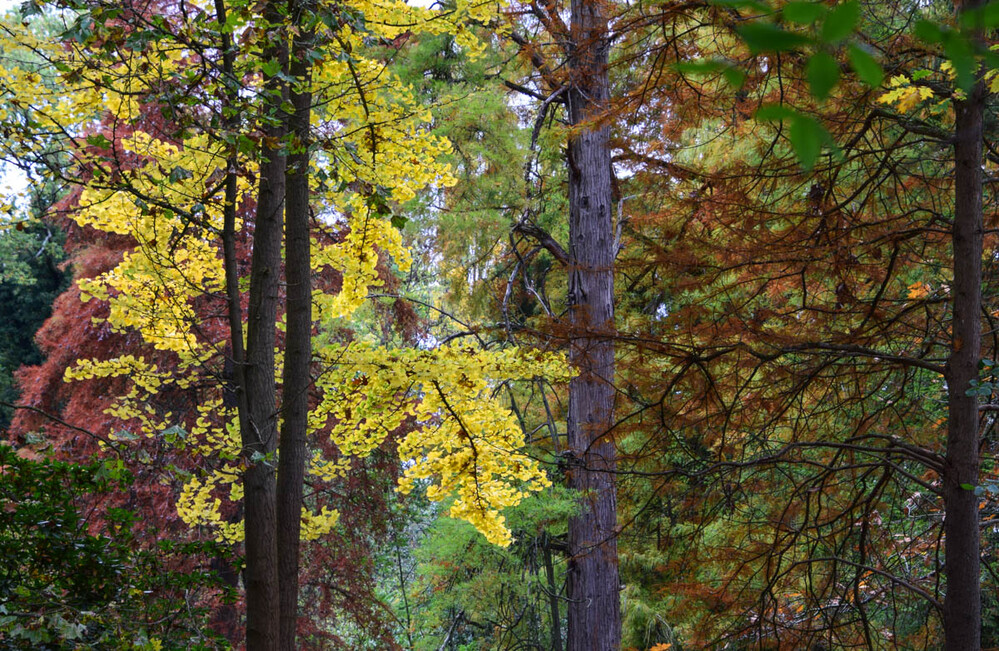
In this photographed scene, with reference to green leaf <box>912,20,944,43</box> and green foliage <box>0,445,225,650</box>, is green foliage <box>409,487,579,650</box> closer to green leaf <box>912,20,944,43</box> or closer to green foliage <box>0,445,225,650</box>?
green foliage <box>0,445,225,650</box>

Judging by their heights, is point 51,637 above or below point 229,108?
below

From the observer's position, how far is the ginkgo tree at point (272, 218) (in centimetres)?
345

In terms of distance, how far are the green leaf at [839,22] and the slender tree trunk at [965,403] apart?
3.28 metres

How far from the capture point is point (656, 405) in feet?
13.2

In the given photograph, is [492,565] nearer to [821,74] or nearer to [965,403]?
[965,403]

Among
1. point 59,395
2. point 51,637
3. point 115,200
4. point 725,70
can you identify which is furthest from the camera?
point 59,395

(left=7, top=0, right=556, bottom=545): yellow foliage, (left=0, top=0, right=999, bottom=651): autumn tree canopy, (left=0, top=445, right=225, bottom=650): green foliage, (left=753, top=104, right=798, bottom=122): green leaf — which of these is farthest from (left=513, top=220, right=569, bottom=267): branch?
(left=753, top=104, right=798, bottom=122): green leaf

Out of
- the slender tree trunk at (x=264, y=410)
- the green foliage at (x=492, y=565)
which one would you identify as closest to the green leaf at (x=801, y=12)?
the slender tree trunk at (x=264, y=410)

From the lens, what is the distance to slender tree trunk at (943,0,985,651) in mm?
3426

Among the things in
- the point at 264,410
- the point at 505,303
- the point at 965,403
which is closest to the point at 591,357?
the point at 505,303

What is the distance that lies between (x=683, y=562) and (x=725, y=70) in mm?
3657

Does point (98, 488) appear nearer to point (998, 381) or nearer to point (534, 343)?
point (534, 343)

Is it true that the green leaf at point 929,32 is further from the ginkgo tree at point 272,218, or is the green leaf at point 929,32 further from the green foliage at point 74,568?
the green foliage at point 74,568

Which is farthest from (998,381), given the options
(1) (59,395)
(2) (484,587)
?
(1) (59,395)
